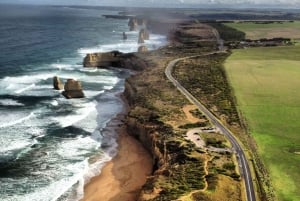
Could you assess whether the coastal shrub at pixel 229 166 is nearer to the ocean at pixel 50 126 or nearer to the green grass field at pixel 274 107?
the green grass field at pixel 274 107

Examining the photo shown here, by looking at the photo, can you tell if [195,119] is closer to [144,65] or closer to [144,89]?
[144,89]

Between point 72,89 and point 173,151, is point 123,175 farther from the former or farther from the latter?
point 72,89

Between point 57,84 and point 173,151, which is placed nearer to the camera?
point 173,151

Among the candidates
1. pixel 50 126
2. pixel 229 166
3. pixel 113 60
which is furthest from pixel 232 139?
pixel 113 60

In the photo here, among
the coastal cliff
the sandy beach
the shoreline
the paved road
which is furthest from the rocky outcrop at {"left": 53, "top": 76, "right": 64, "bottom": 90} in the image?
the sandy beach

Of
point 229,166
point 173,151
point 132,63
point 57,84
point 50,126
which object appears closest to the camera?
point 229,166

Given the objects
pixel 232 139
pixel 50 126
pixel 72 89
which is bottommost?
pixel 50 126

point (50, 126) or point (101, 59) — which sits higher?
point (101, 59)

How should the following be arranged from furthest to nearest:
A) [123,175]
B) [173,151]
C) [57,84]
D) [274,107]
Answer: [57,84], [274,107], [123,175], [173,151]
